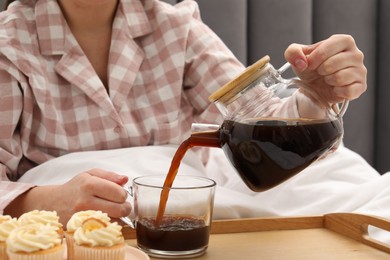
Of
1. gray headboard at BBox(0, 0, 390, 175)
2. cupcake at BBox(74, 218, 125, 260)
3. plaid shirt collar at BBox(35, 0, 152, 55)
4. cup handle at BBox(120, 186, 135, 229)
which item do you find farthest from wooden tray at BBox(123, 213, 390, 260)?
→ gray headboard at BBox(0, 0, 390, 175)

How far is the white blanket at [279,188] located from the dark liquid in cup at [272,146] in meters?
0.18

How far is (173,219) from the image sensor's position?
0.88 m

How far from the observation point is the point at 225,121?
872mm

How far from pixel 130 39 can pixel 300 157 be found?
0.58 meters

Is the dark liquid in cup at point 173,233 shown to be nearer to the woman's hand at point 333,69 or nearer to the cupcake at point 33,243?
the cupcake at point 33,243

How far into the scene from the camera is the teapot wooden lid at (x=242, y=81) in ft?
2.75

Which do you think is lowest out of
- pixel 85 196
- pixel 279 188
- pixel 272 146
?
pixel 279 188

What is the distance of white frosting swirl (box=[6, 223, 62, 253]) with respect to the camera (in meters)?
0.77

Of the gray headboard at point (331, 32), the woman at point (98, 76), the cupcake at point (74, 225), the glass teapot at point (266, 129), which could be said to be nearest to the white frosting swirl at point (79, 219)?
the cupcake at point (74, 225)

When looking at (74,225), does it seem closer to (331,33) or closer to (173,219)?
(173,219)

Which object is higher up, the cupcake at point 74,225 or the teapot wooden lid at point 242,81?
the teapot wooden lid at point 242,81

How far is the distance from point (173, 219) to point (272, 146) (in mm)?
152

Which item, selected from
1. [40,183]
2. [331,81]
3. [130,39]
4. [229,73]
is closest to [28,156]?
[40,183]

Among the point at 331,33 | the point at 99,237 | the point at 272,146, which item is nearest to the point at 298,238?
the point at 272,146
